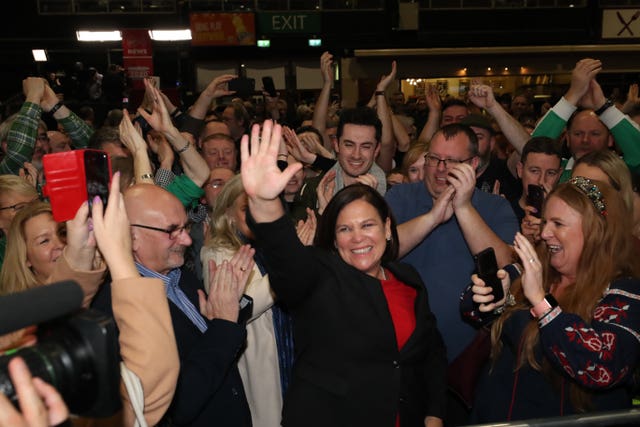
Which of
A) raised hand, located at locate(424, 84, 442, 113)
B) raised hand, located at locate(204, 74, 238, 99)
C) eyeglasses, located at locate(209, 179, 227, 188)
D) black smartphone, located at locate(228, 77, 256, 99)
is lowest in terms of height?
eyeglasses, located at locate(209, 179, 227, 188)

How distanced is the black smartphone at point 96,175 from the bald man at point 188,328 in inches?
20.9

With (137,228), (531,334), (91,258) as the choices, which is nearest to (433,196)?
(531,334)

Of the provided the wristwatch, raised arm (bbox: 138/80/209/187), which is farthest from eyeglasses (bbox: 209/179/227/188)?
the wristwatch

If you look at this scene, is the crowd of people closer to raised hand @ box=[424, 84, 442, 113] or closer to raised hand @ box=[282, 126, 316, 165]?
raised hand @ box=[282, 126, 316, 165]

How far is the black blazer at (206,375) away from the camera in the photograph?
6.88 ft

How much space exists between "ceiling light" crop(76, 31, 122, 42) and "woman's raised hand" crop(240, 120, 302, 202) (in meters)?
19.4

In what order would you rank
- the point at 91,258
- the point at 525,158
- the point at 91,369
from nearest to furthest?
the point at 91,369
the point at 91,258
the point at 525,158

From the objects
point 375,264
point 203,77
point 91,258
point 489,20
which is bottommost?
point 375,264

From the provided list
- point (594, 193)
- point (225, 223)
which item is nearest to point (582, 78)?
point (594, 193)

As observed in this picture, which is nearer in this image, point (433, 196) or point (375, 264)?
point (375, 264)

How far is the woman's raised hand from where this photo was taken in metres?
1.88

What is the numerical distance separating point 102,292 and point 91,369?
121 centimetres

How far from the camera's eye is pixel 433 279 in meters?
3.08

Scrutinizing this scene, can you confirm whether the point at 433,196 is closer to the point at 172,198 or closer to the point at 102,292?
the point at 172,198
